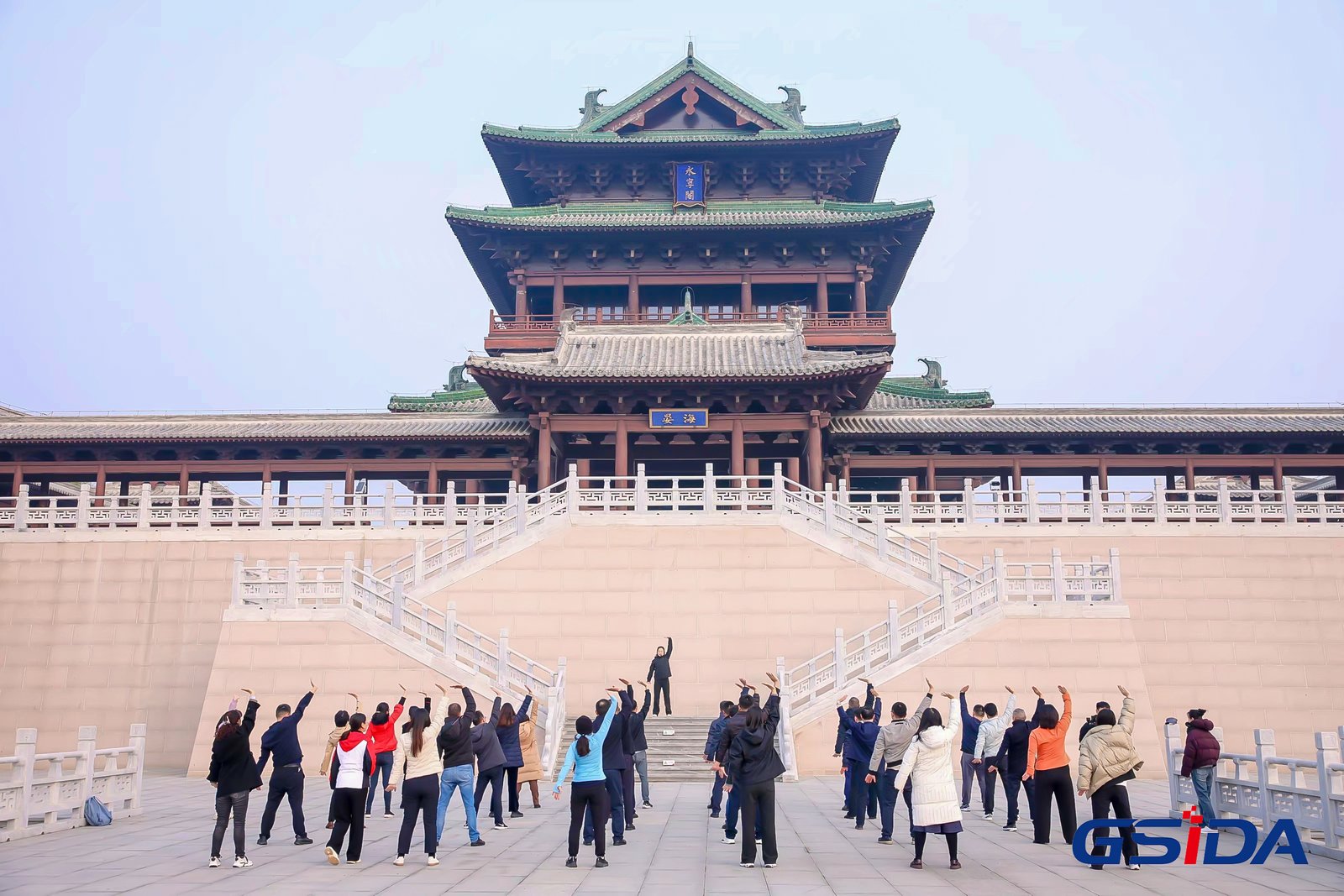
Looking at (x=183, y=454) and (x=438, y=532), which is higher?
(x=183, y=454)

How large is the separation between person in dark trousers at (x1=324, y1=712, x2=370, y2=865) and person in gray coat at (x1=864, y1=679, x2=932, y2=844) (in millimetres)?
4974

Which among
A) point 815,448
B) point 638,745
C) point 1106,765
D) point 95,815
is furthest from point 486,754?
point 815,448

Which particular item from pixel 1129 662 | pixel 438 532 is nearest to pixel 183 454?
pixel 438 532

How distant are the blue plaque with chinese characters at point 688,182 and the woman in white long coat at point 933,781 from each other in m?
27.7

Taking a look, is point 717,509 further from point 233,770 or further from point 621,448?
point 233,770

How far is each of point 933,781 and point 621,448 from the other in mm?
17373

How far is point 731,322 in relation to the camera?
3347cm

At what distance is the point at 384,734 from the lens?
11188 millimetres

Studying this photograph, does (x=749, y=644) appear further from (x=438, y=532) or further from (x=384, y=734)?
(x=384, y=734)

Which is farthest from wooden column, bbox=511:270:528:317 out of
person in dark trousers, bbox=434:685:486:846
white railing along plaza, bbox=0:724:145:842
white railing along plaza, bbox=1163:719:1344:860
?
white railing along plaza, bbox=1163:719:1344:860

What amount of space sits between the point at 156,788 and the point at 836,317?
23729mm

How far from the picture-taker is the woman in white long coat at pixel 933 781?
404 inches

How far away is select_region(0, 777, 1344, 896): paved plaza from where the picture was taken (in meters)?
9.48

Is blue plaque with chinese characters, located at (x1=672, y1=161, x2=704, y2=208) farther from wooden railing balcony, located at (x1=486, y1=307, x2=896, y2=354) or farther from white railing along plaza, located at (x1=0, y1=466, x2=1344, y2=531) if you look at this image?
white railing along plaza, located at (x1=0, y1=466, x2=1344, y2=531)
